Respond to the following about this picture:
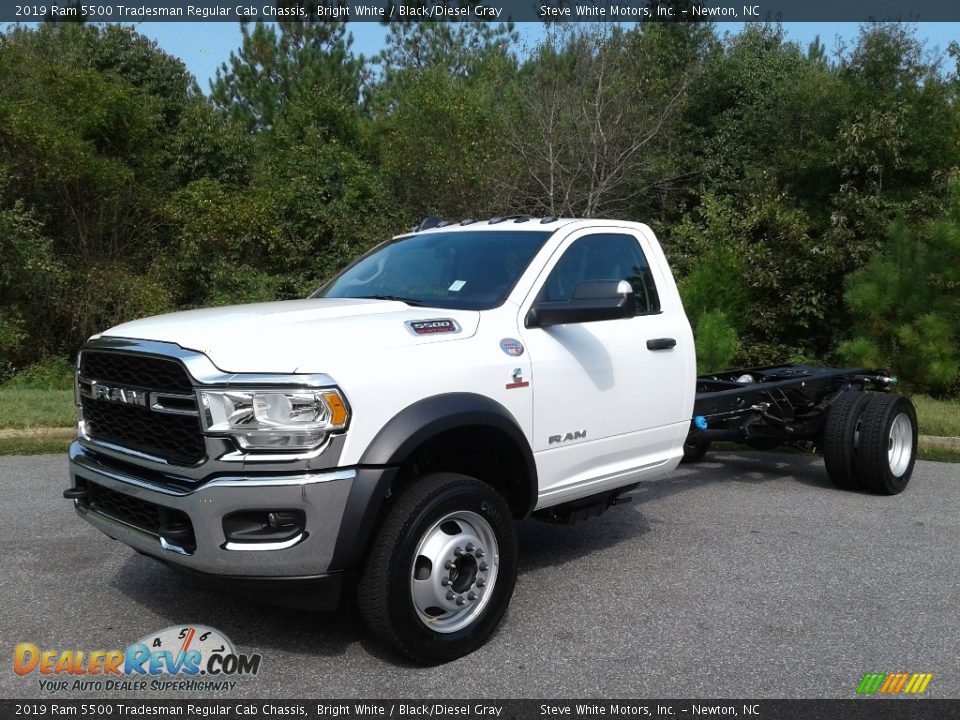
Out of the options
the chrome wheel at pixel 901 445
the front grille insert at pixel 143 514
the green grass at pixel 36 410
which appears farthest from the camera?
the green grass at pixel 36 410

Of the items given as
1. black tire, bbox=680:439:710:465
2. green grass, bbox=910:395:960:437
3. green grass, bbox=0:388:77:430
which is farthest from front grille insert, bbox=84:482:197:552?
green grass, bbox=910:395:960:437

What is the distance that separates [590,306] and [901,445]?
4401 millimetres

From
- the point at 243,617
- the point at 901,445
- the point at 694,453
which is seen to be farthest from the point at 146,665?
the point at 901,445

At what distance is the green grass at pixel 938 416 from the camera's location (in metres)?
9.55

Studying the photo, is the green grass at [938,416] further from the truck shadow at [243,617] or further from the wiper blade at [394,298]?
the truck shadow at [243,617]

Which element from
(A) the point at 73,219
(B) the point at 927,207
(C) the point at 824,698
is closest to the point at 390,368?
(C) the point at 824,698

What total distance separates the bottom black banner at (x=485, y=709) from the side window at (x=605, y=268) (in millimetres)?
2131

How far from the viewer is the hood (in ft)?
12.2

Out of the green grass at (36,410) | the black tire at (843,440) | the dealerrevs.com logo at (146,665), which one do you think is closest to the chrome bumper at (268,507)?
the dealerrevs.com logo at (146,665)

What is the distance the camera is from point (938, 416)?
1015 centimetres

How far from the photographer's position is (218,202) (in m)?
19.8

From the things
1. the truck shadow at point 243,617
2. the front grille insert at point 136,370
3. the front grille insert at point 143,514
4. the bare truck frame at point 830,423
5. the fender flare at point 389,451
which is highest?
the front grille insert at point 136,370

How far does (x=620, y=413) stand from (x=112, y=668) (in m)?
2.86

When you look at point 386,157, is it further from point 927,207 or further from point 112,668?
point 112,668
